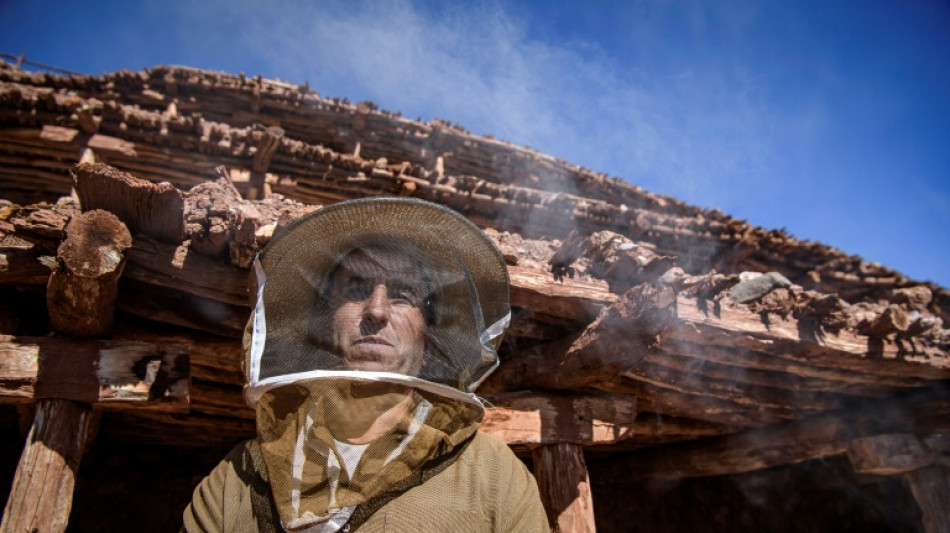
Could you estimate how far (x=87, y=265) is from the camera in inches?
92.0

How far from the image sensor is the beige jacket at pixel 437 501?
176 centimetres

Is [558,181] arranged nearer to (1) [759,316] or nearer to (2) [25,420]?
(1) [759,316]

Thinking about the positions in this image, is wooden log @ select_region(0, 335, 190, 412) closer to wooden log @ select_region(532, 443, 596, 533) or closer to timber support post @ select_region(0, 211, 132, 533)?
Answer: timber support post @ select_region(0, 211, 132, 533)

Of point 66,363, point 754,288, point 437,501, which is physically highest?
point 754,288

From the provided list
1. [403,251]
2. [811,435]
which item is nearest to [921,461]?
[811,435]

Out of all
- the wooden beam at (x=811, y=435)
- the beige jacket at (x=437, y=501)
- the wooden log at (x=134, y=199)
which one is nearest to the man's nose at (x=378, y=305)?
the beige jacket at (x=437, y=501)

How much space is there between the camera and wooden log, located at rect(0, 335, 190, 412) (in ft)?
8.61

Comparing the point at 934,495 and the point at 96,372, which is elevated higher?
the point at 96,372

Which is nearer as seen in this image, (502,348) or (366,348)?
(366,348)

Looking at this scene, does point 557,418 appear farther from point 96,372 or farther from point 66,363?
point 66,363

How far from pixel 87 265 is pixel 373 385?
60.8 inches

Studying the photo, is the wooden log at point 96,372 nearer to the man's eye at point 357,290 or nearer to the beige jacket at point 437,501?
the beige jacket at point 437,501

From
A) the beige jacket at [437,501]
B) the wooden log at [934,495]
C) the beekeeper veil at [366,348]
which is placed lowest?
the wooden log at [934,495]

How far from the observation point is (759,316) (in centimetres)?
355
